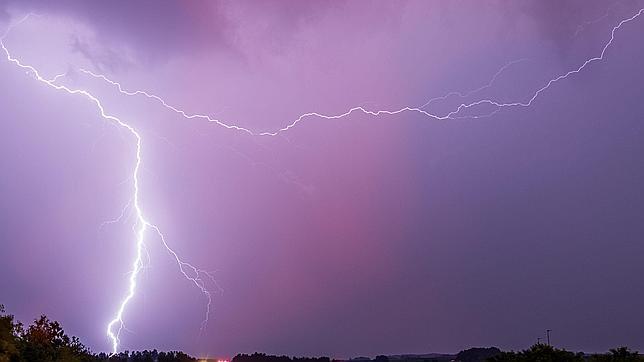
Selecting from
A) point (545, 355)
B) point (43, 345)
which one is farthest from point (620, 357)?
point (43, 345)

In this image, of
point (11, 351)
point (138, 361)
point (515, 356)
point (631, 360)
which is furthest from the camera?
point (138, 361)

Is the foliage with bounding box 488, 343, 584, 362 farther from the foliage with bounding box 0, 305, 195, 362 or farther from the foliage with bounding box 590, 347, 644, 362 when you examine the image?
the foliage with bounding box 0, 305, 195, 362

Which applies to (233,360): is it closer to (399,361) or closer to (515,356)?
(399,361)

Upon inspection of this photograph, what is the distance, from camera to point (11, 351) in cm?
1683

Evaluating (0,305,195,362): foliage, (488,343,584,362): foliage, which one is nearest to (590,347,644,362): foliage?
(488,343,584,362): foliage

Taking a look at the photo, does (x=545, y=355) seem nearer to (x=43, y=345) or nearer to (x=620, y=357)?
(x=620, y=357)

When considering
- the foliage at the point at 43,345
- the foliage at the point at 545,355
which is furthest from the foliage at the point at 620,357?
the foliage at the point at 43,345

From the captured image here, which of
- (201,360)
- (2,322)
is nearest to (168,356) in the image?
(201,360)

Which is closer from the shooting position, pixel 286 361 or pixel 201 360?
pixel 201 360

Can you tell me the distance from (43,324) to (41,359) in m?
2.70

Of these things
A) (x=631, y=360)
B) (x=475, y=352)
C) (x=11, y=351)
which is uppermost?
(x=475, y=352)

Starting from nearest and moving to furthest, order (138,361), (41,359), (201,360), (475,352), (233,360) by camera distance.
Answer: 1. (41,359)
2. (138,361)
3. (201,360)
4. (233,360)
5. (475,352)

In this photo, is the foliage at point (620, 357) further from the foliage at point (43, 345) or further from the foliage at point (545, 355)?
the foliage at point (43, 345)

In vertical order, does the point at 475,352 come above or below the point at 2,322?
above
